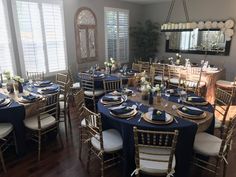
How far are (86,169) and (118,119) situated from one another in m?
0.98

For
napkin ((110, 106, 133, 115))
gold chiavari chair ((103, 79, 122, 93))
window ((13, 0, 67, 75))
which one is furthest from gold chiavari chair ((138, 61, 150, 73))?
napkin ((110, 106, 133, 115))

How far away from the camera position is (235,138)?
381 centimetres

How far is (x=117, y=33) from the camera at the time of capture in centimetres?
722

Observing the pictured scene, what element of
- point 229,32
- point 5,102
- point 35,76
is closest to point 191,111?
point 5,102

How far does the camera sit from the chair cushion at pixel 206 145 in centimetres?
249

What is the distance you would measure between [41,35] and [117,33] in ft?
9.46

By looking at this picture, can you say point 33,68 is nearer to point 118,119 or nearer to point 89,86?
point 89,86

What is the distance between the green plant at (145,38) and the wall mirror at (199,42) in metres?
0.52

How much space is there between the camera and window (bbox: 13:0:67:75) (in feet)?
15.8

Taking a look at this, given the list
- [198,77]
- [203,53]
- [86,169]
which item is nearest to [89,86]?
[86,169]

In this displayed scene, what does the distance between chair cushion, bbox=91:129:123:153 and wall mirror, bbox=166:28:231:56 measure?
4385 mm

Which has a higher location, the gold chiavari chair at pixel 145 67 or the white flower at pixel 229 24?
the white flower at pixel 229 24

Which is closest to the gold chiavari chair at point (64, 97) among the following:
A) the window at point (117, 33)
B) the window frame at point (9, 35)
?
the window frame at point (9, 35)

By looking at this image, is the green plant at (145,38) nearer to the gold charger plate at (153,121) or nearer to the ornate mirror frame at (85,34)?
the ornate mirror frame at (85,34)
